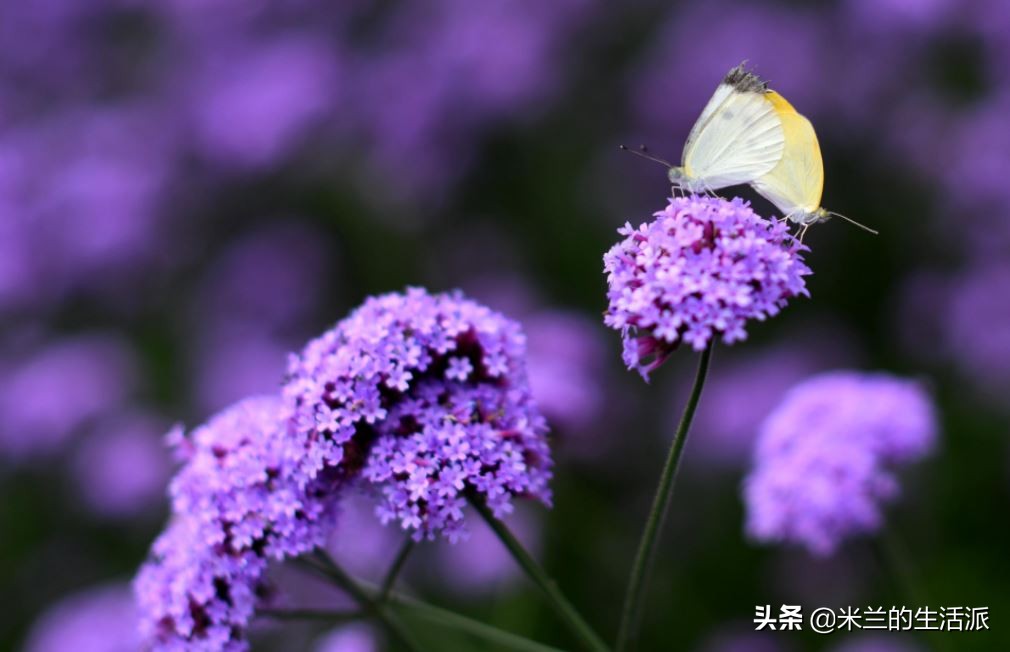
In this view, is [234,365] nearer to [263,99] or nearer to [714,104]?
[263,99]

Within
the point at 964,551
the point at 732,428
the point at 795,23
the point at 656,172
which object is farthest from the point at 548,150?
the point at 964,551

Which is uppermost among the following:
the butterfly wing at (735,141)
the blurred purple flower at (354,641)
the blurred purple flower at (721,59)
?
the blurred purple flower at (721,59)

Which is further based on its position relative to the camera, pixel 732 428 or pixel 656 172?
pixel 656 172

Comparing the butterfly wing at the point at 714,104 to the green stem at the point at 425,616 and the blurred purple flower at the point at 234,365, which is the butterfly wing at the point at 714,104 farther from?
the blurred purple flower at the point at 234,365

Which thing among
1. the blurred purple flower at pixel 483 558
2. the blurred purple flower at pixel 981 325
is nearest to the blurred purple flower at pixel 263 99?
the blurred purple flower at pixel 483 558

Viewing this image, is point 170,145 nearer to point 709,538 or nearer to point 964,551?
point 709,538

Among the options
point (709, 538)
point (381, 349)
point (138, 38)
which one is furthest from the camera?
point (138, 38)

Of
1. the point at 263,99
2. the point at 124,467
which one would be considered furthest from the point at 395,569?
the point at 263,99
